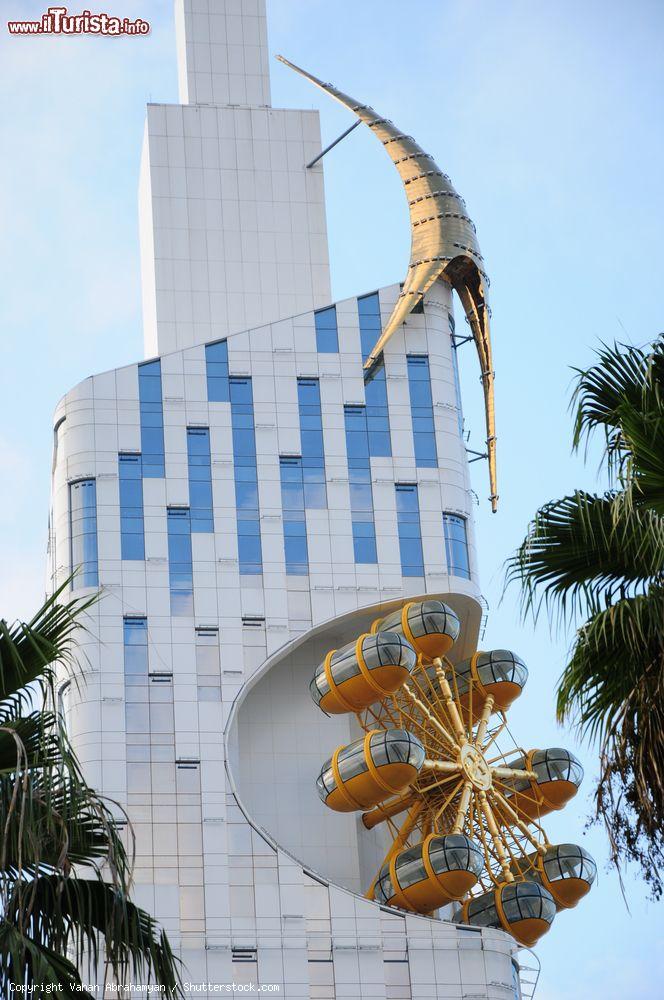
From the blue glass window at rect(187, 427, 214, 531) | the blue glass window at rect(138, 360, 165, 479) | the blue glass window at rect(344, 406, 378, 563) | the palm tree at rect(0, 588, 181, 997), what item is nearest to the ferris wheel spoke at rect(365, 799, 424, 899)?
the blue glass window at rect(344, 406, 378, 563)

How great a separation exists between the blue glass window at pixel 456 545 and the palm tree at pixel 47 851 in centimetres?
2429

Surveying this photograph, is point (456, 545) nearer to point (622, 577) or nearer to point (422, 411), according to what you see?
point (422, 411)

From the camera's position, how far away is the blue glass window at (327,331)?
146 ft

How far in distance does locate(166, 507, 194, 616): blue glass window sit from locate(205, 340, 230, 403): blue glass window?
316 cm

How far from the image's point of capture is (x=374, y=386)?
145 feet

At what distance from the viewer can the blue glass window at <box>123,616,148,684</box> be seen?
40.2 meters

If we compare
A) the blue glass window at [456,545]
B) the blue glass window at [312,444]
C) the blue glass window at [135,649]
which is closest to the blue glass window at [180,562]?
the blue glass window at [135,649]

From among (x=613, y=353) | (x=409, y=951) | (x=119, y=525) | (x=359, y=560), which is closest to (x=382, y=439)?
(x=359, y=560)

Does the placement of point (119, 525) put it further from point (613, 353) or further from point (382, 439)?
point (613, 353)

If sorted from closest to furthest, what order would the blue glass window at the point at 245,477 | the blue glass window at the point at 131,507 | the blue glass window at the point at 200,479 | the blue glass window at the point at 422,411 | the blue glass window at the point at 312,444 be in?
the blue glass window at the point at 131,507 < the blue glass window at the point at 245,477 < the blue glass window at the point at 200,479 < the blue glass window at the point at 312,444 < the blue glass window at the point at 422,411

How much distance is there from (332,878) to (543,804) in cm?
527

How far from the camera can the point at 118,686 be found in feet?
131

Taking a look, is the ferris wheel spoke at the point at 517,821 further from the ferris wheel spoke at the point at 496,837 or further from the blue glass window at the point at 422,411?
the blue glass window at the point at 422,411

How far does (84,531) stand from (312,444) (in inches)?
234
